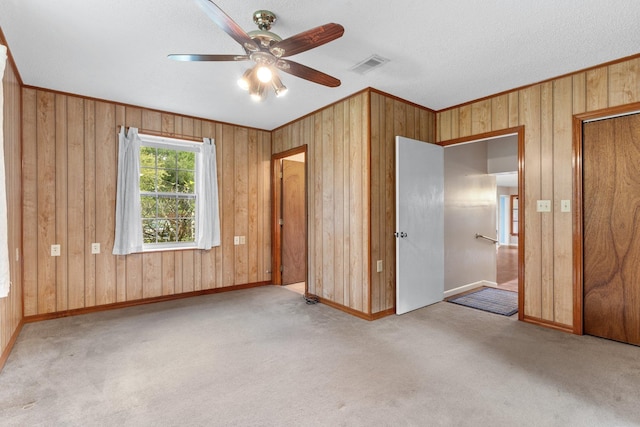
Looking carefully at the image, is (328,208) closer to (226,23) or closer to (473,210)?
(473,210)

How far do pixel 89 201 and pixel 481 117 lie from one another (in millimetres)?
4688

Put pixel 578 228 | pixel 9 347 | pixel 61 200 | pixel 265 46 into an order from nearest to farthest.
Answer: pixel 265 46, pixel 9 347, pixel 578 228, pixel 61 200

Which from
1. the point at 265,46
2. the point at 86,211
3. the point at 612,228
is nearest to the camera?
the point at 265,46

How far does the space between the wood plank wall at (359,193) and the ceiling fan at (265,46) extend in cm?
118

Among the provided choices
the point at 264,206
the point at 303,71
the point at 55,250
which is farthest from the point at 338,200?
the point at 55,250

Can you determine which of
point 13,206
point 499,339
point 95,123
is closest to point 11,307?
point 13,206

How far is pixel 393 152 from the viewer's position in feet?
11.8

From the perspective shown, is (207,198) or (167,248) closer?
(167,248)

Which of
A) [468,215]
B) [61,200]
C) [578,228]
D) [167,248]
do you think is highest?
[61,200]

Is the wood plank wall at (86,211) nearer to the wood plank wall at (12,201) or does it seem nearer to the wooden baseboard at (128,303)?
the wooden baseboard at (128,303)

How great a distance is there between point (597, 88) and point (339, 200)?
266 cm

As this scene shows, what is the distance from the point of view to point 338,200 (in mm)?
3779

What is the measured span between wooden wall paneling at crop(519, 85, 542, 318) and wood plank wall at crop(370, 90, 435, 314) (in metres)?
1.26

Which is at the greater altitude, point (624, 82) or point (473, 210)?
point (624, 82)
